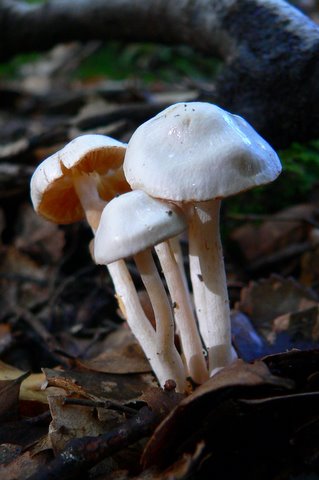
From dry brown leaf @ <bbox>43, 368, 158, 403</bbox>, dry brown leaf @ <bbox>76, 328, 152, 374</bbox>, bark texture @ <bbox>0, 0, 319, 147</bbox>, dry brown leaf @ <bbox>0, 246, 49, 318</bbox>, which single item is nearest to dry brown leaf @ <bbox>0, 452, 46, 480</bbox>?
dry brown leaf @ <bbox>43, 368, 158, 403</bbox>

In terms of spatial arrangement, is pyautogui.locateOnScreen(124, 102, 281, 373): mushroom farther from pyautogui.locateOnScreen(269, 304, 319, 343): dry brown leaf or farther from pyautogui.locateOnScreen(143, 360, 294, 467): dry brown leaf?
pyautogui.locateOnScreen(269, 304, 319, 343): dry brown leaf

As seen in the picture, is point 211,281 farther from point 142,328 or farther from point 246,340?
point 246,340

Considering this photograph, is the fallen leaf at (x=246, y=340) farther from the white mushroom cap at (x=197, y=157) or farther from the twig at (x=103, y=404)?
the white mushroom cap at (x=197, y=157)

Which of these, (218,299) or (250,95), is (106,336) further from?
(250,95)

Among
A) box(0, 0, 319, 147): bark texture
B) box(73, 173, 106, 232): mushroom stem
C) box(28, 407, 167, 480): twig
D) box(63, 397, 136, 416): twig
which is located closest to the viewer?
box(28, 407, 167, 480): twig

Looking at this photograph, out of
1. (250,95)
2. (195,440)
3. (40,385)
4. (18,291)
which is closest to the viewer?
(195,440)

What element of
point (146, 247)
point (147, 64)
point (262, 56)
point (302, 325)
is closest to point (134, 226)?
point (146, 247)

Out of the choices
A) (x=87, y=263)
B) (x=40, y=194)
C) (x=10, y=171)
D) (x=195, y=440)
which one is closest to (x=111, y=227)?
(x=40, y=194)
